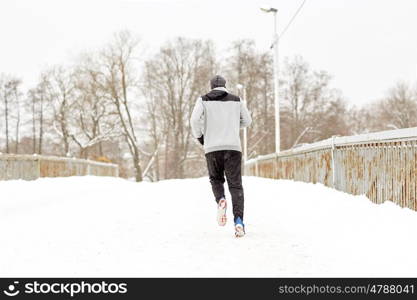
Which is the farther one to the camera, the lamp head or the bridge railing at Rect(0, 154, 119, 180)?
the lamp head

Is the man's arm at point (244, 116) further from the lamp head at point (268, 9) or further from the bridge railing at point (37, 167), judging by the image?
the lamp head at point (268, 9)

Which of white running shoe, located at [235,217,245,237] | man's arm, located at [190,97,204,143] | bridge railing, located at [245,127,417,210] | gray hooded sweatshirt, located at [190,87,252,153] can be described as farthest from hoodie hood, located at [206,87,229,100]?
bridge railing, located at [245,127,417,210]

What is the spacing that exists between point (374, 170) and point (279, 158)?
8137 mm

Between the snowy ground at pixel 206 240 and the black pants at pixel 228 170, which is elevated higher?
the black pants at pixel 228 170

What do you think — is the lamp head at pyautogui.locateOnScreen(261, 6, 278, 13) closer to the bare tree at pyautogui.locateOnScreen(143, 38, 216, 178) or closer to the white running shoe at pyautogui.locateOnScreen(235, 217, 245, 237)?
the white running shoe at pyautogui.locateOnScreen(235, 217, 245, 237)

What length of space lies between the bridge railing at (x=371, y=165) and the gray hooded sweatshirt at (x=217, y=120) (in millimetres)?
1995

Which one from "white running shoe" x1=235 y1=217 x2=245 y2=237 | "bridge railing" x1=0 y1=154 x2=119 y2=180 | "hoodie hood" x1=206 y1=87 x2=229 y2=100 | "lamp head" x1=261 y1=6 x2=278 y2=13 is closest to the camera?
"white running shoe" x1=235 y1=217 x2=245 y2=237

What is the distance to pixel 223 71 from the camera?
37812mm

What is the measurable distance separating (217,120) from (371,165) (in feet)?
Answer: 8.64

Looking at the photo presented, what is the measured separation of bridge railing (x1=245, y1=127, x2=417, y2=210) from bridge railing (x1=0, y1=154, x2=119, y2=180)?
7053 mm

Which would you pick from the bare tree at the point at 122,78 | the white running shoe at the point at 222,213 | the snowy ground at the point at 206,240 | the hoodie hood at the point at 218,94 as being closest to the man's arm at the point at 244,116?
the hoodie hood at the point at 218,94

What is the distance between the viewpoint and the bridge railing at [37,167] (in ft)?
34.2

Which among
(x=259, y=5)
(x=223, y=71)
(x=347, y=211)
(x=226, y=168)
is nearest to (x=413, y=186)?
(x=347, y=211)

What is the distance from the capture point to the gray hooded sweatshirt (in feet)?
15.9
